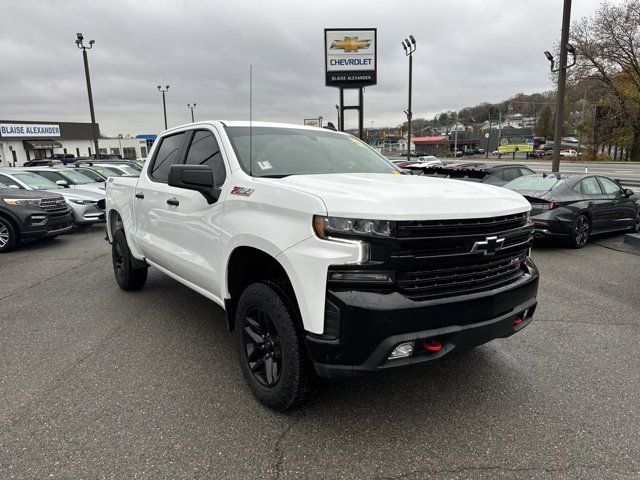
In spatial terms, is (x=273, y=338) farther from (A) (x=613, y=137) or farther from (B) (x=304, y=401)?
(A) (x=613, y=137)

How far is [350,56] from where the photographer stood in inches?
963

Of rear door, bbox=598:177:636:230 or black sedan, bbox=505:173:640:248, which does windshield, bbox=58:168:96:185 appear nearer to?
black sedan, bbox=505:173:640:248

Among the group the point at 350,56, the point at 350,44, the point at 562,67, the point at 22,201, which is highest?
the point at 350,44

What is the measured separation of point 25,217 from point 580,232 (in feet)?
35.8

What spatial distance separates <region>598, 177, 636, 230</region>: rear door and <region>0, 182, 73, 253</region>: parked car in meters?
11.5

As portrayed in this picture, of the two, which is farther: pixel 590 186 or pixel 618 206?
pixel 618 206

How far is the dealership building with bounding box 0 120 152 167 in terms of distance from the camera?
49.6 meters

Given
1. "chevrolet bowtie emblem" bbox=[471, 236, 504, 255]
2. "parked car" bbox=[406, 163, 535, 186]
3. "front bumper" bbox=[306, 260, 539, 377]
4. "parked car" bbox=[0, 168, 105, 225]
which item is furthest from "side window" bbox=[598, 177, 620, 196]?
"parked car" bbox=[0, 168, 105, 225]

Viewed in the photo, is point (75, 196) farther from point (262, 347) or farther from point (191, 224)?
point (262, 347)

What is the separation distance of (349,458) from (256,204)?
5.33 ft

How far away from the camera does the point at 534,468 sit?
2.41 meters

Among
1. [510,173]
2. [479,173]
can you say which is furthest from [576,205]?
[510,173]

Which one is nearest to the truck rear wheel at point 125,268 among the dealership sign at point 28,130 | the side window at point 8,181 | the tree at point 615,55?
the side window at point 8,181

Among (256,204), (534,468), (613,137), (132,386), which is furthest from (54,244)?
(613,137)
